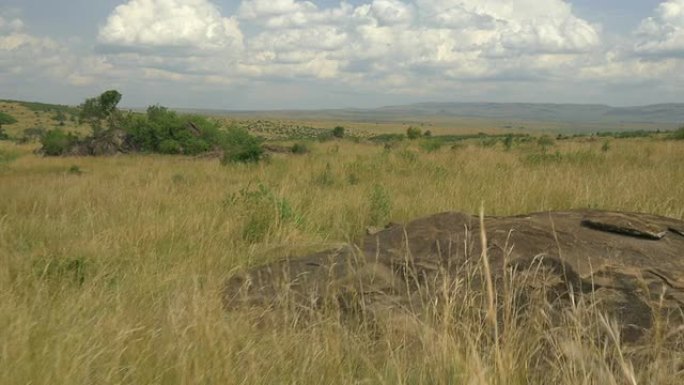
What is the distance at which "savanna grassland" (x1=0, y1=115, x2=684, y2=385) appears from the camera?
92.5 inches

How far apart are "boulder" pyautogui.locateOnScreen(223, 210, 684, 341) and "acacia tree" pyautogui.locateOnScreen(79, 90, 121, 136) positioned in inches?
1072

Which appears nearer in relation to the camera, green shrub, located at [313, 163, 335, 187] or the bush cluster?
green shrub, located at [313, 163, 335, 187]

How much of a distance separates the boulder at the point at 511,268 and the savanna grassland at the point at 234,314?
28 cm

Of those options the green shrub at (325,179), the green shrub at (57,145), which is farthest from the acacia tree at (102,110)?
the green shrub at (325,179)

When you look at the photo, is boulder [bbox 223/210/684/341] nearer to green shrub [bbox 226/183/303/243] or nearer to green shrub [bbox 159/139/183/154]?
green shrub [bbox 226/183/303/243]

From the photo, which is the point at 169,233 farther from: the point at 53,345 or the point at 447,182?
the point at 447,182

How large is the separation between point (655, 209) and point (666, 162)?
594 centimetres

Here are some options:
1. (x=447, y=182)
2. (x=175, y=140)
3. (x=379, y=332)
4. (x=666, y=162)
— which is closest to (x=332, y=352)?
(x=379, y=332)

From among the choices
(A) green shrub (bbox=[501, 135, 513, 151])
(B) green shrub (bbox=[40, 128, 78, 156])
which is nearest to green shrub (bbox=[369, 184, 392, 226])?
(A) green shrub (bbox=[501, 135, 513, 151])

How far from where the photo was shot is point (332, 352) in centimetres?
271

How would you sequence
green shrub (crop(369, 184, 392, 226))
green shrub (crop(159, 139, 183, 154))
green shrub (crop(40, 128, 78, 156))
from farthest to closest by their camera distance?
green shrub (crop(40, 128, 78, 156)), green shrub (crop(159, 139, 183, 154)), green shrub (crop(369, 184, 392, 226))

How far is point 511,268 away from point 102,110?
29.5 m

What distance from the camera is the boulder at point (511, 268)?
3.30m

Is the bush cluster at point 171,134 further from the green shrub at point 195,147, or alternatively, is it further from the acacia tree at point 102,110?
the acacia tree at point 102,110
